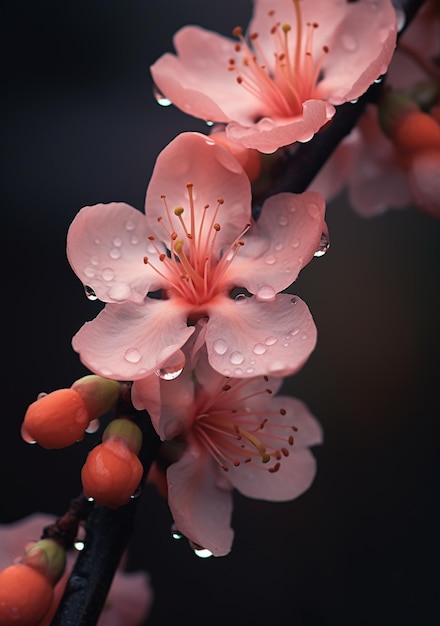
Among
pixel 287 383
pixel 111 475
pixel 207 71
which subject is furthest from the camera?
pixel 287 383

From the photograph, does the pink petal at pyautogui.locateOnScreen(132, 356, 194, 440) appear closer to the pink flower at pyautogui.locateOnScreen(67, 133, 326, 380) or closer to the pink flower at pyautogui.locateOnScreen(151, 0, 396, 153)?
the pink flower at pyautogui.locateOnScreen(67, 133, 326, 380)

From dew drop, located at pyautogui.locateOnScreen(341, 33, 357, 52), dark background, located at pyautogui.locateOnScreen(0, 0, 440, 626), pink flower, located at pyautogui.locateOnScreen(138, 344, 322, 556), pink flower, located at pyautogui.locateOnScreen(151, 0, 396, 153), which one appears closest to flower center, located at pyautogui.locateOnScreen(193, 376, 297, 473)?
pink flower, located at pyautogui.locateOnScreen(138, 344, 322, 556)

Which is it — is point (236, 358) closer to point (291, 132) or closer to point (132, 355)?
point (132, 355)

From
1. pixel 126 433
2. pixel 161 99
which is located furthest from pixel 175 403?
pixel 161 99

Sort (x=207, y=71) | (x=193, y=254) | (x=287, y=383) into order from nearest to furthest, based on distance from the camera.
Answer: (x=193, y=254) → (x=207, y=71) → (x=287, y=383)

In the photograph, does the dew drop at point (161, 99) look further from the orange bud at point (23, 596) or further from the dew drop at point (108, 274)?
the orange bud at point (23, 596)

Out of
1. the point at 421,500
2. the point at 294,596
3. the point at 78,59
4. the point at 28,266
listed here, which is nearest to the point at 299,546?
the point at 294,596

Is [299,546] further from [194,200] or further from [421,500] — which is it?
[194,200]
